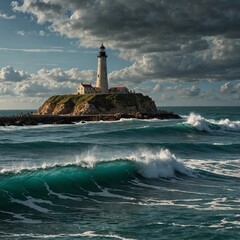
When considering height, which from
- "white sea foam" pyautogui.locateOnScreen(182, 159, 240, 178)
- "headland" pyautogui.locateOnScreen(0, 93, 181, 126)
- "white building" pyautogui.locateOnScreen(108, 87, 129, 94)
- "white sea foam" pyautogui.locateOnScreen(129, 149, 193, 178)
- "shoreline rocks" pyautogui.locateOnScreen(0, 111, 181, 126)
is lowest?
"white sea foam" pyautogui.locateOnScreen(182, 159, 240, 178)

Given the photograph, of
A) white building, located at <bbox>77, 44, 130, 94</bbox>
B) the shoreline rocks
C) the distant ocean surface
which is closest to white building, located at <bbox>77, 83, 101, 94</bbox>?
white building, located at <bbox>77, 44, 130, 94</bbox>

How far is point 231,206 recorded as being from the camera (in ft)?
40.3

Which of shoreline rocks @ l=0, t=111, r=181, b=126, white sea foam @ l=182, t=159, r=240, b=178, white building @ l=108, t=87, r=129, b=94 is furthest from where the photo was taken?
white building @ l=108, t=87, r=129, b=94

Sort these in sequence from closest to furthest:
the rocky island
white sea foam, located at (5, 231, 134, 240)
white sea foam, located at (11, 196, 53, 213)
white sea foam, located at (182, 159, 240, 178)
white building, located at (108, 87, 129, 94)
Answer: white sea foam, located at (5, 231, 134, 240) < white sea foam, located at (11, 196, 53, 213) < white sea foam, located at (182, 159, 240, 178) < the rocky island < white building, located at (108, 87, 129, 94)

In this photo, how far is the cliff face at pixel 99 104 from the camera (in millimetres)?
90625

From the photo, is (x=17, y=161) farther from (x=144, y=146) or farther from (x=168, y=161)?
(x=144, y=146)

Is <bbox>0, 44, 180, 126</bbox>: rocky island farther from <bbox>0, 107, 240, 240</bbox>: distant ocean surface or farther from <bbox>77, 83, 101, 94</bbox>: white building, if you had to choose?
<bbox>0, 107, 240, 240</bbox>: distant ocean surface

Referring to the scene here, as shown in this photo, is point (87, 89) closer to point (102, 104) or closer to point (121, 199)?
point (102, 104)

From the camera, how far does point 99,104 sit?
91.6m

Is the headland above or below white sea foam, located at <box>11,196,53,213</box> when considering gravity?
above

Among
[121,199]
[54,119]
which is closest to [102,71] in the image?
[54,119]

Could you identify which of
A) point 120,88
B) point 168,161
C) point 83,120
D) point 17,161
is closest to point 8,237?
point 168,161

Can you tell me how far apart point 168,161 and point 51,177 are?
646cm

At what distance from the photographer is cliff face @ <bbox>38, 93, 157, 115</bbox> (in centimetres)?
9062
